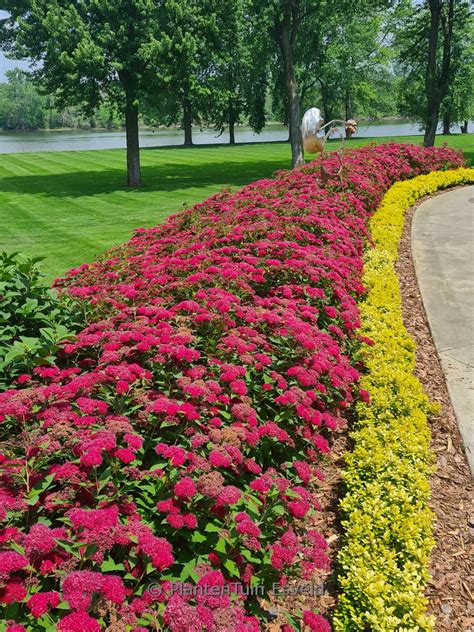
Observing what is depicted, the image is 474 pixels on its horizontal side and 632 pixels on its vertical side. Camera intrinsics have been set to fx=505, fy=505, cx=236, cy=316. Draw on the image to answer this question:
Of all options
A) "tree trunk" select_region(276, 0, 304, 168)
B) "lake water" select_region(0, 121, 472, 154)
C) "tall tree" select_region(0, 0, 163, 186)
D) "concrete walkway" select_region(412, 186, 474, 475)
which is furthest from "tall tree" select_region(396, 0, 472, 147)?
"lake water" select_region(0, 121, 472, 154)

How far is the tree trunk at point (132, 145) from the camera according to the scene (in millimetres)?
18062

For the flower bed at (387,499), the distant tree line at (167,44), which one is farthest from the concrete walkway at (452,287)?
the distant tree line at (167,44)

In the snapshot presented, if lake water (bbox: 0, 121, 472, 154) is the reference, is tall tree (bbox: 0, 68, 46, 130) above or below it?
above

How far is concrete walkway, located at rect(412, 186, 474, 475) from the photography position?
4660 mm

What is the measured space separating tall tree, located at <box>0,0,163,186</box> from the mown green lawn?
3.11 meters

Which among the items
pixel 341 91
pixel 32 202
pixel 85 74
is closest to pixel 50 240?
pixel 32 202

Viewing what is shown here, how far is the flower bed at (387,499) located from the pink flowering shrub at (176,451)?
24cm

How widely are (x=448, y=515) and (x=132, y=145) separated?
1763 cm

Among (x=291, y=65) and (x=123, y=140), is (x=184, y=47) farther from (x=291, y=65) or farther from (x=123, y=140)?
(x=123, y=140)

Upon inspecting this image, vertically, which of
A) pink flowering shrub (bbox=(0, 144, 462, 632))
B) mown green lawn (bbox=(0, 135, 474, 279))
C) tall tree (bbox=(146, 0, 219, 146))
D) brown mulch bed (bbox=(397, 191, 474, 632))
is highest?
tall tree (bbox=(146, 0, 219, 146))

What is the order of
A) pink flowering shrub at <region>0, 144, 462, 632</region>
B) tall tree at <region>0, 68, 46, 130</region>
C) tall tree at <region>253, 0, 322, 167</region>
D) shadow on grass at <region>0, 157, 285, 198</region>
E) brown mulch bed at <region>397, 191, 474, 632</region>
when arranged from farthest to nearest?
tall tree at <region>0, 68, 46, 130</region> → tall tree at <region>253, 0, 322, 167</region> → shadow on grass at <region>0, 157, 285, 198</region> → brown mulch bed at <region>397, 191, 474, 632</region> → pink flowering shrub at <region>0, 144, 462, 632</region>

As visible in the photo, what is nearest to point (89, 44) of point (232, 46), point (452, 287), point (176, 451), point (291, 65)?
point (232, 46)

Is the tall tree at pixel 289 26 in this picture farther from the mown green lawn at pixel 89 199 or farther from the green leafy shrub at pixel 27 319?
the green leafy shrub at pixel 27 319

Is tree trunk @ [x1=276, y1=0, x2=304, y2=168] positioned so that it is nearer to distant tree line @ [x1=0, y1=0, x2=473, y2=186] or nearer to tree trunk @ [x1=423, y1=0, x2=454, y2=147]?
distant tree line @ [x1=0, y1=0, x2=473, y2=186]
